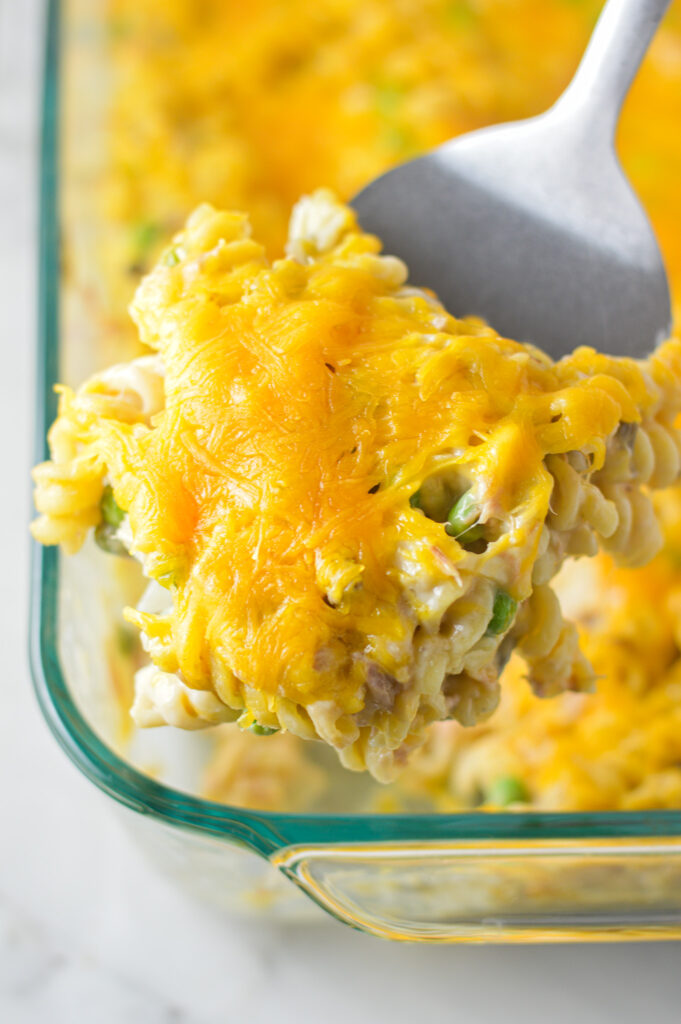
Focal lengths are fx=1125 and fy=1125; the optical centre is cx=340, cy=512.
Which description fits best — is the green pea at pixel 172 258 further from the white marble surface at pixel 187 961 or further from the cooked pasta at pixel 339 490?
the white marble surface at pixel 187 961

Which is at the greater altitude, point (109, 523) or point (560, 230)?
point (560, 230)

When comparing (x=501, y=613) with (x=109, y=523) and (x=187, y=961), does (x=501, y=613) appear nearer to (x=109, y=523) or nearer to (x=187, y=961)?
(x=109, y=523)

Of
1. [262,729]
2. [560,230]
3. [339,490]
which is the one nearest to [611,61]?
[560,230]

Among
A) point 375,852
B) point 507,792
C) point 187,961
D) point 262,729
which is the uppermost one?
point 262,729

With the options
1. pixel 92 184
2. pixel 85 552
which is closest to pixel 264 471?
pixel 85 552

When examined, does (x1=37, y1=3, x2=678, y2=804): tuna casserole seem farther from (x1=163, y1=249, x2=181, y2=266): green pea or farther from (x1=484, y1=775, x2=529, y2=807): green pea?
(x1=484, y1=775, x2=529, y2=807): green pea

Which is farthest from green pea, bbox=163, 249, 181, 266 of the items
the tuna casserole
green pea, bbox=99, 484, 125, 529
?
green pea, bbox=99, 484, 125, 529
